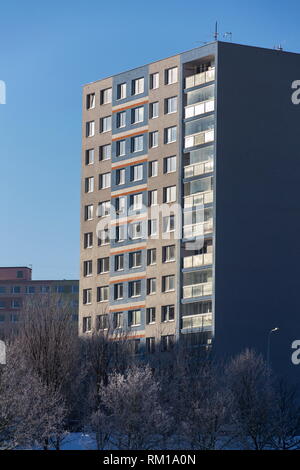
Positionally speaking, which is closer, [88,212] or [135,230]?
[135,230]

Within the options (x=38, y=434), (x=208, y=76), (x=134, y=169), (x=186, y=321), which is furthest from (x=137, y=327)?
(x=38, y=434)

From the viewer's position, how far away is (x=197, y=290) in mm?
103500

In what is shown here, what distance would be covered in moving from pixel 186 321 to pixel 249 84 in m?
20.0

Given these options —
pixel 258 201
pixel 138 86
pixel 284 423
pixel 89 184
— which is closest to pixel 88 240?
pixel 89 184

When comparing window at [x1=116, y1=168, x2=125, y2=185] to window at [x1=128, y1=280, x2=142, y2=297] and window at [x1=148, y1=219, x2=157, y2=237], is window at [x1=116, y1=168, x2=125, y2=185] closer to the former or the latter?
window at [x1=148, y1=219, x2=157, y2=237]

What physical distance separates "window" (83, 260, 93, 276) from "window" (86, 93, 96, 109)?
1397 centimetres

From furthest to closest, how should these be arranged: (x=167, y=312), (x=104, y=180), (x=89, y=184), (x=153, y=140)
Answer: (x=89, y=184) → (x=104, y=180) → (x=153, y=140) → (x=167, y=312)

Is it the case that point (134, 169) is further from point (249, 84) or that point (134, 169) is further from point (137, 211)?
point (249, 84)

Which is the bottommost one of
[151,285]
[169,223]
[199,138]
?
[151,285]

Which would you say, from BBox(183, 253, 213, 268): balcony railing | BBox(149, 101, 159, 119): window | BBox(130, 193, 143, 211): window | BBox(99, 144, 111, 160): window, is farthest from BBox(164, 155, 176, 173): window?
BBox(183, 253, 213, 268): balcony railing

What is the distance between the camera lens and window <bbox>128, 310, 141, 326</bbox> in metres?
108

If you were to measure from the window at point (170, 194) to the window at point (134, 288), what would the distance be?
7.55 m

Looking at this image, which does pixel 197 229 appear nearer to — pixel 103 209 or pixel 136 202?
pixel 136 202

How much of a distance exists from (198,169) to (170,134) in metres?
4.95
